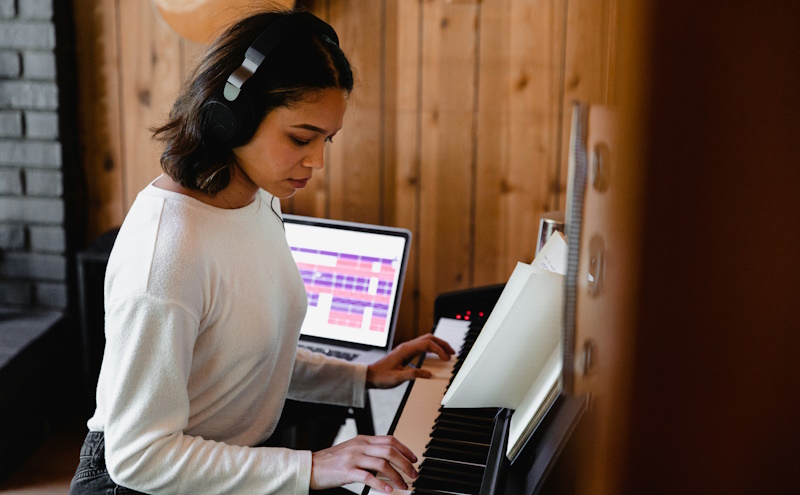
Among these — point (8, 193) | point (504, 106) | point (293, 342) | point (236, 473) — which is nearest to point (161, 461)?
point (236, 473)

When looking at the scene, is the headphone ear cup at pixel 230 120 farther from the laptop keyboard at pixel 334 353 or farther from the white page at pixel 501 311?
the laptop keyboard at pixel 334 353

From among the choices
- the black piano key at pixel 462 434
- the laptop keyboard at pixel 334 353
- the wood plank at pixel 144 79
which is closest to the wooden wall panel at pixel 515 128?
the laptop keyboard at pixel 334 353

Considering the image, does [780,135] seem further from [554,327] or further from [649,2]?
[554,327]

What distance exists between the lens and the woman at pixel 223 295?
3.37ft

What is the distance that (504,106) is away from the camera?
2211mm

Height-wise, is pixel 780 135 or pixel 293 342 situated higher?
pixel 780 135

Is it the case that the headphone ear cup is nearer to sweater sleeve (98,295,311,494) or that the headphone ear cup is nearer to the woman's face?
the woman's face

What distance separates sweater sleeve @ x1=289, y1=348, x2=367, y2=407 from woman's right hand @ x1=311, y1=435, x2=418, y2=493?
1.38 ft

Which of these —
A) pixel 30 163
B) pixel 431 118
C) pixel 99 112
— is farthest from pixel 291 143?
pixel 30 163

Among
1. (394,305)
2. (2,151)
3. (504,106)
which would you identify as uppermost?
(504,106)

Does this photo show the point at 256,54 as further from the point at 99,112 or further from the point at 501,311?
the point at 99,112

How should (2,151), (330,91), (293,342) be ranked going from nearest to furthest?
(330,91)
(293,342)
(2,151)

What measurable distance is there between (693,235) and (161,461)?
1014 mm

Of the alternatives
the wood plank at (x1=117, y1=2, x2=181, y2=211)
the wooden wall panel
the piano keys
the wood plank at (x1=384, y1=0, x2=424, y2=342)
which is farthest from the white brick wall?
the piano keys
